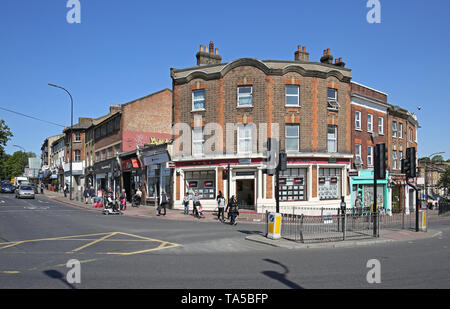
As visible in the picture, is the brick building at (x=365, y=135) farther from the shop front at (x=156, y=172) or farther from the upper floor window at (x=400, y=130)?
the shop front at (x=156, y=172)

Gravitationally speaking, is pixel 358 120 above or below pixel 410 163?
above

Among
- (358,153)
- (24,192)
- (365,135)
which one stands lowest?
(24,192)

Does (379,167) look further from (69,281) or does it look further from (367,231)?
(69,281)

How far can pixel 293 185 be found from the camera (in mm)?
25922

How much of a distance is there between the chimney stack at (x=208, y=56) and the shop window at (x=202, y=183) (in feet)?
28.7

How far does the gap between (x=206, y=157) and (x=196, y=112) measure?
359cm

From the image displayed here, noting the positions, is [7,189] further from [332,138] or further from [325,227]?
[325,227]

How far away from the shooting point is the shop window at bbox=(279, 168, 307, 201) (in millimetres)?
25734

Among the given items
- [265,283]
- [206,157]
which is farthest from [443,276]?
[206,157]

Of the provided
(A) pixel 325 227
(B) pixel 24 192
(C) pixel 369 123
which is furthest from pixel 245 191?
(B) pixel 24 192

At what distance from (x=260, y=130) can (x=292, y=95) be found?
11.5 ft

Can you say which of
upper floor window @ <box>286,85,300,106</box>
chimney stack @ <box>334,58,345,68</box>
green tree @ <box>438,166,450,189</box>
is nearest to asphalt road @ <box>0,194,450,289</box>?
upper floor window @ <box>286,85,300,106</box>

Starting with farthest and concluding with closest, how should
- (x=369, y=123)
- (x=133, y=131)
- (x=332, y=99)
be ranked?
(x=133, y=131), (x=369, y=123), (x=332, y=99)

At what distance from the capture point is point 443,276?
845 cm
